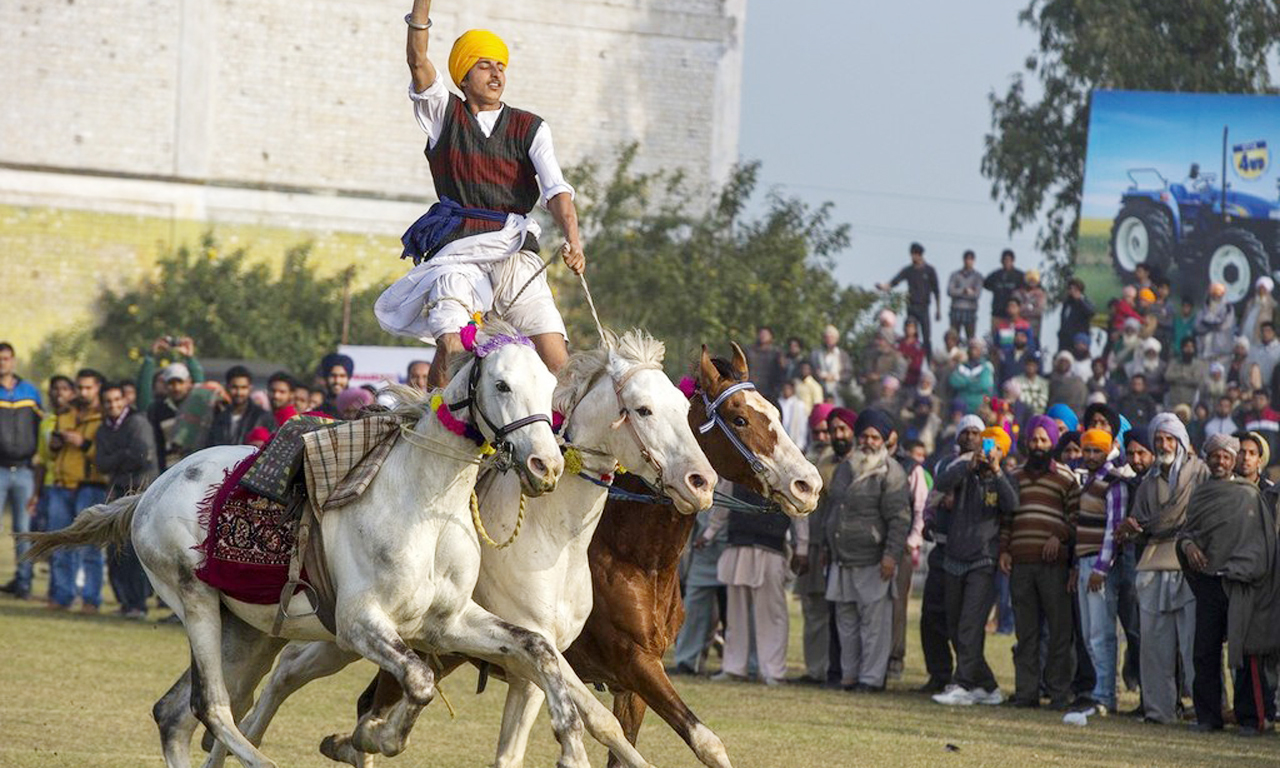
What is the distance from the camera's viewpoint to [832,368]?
28812 mm

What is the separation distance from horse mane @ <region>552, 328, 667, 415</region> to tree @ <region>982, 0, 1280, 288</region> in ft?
94.5

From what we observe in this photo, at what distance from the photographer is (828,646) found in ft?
58.5

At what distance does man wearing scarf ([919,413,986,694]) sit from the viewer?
1712 cm

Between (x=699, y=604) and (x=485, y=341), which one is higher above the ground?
(x=485, y=341)

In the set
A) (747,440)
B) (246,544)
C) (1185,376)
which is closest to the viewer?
(246,544)

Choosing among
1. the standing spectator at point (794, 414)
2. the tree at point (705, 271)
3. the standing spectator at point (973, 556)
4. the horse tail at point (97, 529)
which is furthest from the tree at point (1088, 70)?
the horse tail at point (97, 529)

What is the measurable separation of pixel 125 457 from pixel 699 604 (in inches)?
241

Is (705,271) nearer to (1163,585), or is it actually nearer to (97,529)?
(1163,585)

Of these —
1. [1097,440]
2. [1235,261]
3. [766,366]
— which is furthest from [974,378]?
[1097,440]

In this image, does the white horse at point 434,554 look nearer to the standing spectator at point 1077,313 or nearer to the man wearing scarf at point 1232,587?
the man wearing scarf at point 1232,587

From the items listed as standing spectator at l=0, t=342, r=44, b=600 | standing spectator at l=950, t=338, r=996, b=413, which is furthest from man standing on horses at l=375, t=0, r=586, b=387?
standing spectator at l=950, t=338, r=996, b=413

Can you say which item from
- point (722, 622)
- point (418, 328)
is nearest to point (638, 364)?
point (418, 328)

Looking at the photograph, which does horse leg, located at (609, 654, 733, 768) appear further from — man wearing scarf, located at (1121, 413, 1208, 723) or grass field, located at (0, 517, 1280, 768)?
man wearing scarf, located at (1121, 413, 1208, 723)

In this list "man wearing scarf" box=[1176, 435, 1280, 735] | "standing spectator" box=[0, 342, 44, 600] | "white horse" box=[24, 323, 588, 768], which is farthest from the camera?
"standing spectator" box=[0, 342, 44, 600]
